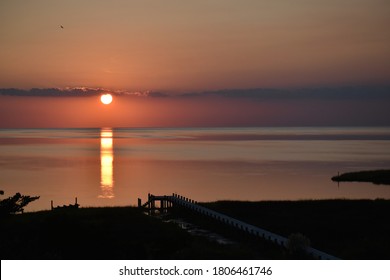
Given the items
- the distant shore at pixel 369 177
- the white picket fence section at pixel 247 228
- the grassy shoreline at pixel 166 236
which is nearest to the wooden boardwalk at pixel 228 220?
the white picket fence section at pixel 247 228

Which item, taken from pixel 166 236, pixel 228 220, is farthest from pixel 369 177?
pixel 166 236

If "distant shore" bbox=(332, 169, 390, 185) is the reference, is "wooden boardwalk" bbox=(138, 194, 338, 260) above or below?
below

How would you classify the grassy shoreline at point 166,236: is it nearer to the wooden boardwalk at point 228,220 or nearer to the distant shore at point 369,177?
the wooden boardwalk at point 228,220

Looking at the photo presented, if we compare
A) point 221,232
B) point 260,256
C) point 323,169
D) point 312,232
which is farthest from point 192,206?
point 323,169

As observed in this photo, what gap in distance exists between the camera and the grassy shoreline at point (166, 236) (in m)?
27.0

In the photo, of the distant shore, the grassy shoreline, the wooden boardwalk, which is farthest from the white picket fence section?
the distant shore

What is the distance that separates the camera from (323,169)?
351 feet

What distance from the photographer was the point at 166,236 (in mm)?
32031

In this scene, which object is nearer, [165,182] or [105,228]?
[105,228]

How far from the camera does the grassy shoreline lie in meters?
27.0

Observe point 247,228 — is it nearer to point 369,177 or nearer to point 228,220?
point 228,220

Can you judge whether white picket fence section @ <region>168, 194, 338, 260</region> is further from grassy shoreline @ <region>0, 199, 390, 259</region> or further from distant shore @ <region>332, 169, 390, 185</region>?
distant shore @ <region>332, 169, 390, 185</region>
